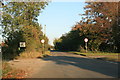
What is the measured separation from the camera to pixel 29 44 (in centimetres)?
3183

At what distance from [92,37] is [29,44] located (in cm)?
2018

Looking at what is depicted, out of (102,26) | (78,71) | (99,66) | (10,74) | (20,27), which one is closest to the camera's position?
(10,74)

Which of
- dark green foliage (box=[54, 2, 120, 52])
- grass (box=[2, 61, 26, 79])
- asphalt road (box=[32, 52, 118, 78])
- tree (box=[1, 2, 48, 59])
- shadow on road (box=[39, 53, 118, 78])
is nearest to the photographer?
grass (box=[2, 61, 26, 79])

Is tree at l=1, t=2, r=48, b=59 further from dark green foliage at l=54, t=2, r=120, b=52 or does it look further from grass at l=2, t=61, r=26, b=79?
grass at l=2, t=61, r=26, b=79

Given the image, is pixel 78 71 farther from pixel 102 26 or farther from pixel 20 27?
pixel 102 26

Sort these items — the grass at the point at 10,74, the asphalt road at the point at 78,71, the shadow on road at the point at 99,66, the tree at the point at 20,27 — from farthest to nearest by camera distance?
the tree at the point at 20,27
the shadow on road at the point at 99,66
the asphalt road at the point at 78,71
the grass at the point at 10,74

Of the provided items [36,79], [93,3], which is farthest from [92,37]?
[36,79]

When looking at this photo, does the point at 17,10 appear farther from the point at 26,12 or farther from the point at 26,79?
the point at 26,79

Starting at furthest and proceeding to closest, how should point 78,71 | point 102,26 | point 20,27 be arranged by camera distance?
point 102,26, point 20,27, point 78,71

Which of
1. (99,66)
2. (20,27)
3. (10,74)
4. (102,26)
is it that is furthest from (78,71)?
(102,26)

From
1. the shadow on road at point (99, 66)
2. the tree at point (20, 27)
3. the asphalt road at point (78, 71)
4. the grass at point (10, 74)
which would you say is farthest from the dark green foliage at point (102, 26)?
the grass at point (10, 74)

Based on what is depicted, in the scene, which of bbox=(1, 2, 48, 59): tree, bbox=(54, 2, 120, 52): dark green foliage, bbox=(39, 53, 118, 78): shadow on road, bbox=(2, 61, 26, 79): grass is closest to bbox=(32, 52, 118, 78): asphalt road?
bbox=(39, 53, 118, 78): shadow on road

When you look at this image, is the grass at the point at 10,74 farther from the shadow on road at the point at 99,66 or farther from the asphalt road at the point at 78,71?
the shadow on road at the point at 99,66

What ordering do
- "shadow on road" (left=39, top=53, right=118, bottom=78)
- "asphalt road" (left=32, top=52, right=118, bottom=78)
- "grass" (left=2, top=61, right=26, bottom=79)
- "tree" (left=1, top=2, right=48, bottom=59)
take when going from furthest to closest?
"tree" (left=1, top=2, right=48, bottom=59), "shadow on road" (left=39, top=53, right=118, bottom=78), "asphalt road" (left=32, top=52, right=118, bottom=78), "grass" (left=2, top=61, right=26, bottom=79)
